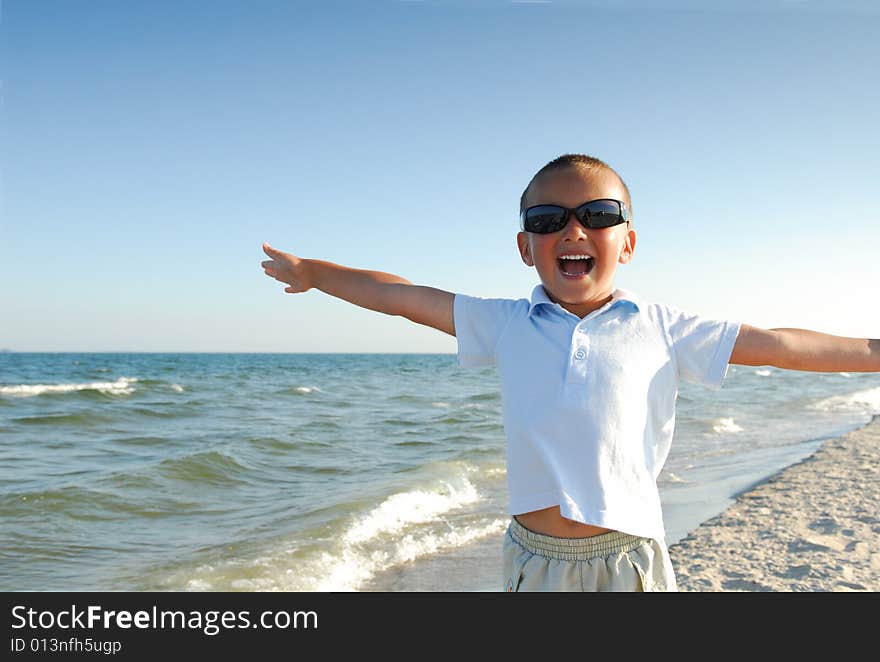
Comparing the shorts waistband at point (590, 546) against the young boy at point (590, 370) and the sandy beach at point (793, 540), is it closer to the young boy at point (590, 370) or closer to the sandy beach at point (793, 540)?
the young boy at point (590, 370)

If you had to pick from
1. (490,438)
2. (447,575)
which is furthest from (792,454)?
(447,575)

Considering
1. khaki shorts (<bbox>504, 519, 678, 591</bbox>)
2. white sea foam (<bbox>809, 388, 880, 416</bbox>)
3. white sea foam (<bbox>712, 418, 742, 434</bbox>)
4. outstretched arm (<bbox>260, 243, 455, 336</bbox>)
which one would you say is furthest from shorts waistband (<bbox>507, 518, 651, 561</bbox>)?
white sea foam (<bbox>809, 388, 880, 416</bbox>)

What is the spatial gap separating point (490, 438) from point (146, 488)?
6331 millimetres

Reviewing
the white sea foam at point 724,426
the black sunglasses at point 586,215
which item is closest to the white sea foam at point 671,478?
the white sea foam at point 724,426

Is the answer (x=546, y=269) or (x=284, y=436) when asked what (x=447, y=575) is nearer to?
(x=546, y=269)

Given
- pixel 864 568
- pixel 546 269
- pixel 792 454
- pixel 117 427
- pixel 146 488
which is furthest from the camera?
pixel 117 427

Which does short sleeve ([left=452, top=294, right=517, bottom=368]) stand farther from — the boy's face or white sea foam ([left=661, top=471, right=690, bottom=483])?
white sea foam ([left=661, top=471, right=690, bottom=483])

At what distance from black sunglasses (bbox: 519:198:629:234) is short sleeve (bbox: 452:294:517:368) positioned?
30 centimetres

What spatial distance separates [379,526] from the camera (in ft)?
24.9

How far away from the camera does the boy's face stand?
234 centimetres

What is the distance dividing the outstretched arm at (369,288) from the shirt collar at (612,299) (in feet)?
0.91

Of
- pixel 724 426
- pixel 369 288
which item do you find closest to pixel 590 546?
pixel 369 288

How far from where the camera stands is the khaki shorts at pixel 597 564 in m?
2.20
